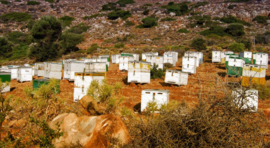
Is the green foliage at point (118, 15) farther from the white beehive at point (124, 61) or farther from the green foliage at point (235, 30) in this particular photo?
the white beehive at point (124, 61)

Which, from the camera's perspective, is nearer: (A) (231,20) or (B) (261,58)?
(B) (261,58)

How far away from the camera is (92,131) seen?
6.19 metres

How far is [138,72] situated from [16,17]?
235ft

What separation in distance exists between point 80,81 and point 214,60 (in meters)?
22.0

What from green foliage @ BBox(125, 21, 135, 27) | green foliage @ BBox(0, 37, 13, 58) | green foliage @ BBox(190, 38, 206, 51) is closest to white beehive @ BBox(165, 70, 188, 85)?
green foliage @ BBox(190, 38, 206, 51)

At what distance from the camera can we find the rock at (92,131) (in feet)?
19.5

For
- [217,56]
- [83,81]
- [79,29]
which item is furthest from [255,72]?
[79,29]

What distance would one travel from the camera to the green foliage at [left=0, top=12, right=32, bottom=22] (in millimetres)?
72625

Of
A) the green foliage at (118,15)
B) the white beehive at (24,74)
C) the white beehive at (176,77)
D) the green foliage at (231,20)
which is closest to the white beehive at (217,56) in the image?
the white beehive at (176,77)

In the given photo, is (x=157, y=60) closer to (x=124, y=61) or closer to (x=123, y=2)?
(x=124, y=61)

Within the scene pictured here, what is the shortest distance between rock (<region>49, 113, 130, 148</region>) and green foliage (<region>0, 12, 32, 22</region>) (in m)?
75.8

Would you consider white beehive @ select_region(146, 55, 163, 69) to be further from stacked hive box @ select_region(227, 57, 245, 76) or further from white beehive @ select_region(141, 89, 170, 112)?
white beehive @ select_region(141, 89, 170, 112)

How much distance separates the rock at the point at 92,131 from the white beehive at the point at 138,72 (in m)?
11.0

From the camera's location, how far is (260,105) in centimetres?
1398
